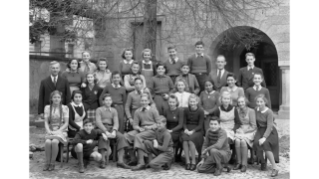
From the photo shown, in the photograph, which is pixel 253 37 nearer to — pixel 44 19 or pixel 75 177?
pixel 44 19

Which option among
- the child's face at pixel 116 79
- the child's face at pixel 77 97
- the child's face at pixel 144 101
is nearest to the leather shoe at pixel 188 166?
the child's face at pixel 144 101

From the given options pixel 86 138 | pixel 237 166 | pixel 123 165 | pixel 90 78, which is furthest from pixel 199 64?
pixel 86 138

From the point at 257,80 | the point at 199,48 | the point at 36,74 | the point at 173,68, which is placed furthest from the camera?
the point at 36,74

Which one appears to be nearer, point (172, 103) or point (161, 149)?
point (161, 149)

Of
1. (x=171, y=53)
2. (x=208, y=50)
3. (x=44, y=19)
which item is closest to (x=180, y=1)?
(x=171, y=53)

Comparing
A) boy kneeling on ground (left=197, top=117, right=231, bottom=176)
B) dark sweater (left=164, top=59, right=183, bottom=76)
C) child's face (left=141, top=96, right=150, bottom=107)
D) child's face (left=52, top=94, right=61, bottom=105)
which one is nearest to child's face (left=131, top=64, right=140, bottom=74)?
dark sweater (left=164, top=59, right=183, bottom=76)

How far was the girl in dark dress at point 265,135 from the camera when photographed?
18.5 feet

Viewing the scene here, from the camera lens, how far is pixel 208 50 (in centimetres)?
1022

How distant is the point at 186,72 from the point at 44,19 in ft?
7.21

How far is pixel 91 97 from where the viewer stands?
6434 mm

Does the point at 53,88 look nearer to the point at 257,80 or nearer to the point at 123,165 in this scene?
the point at 123,165

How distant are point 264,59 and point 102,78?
488cm

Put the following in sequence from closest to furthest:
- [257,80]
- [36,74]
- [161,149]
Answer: [161,149] < [257,80] < [36,74]

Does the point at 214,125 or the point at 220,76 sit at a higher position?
the point at 220,76
